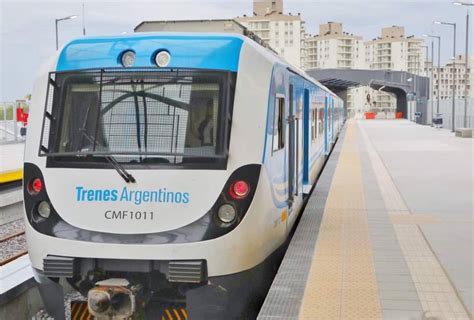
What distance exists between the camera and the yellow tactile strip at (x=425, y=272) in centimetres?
504

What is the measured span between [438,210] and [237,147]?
260 inches

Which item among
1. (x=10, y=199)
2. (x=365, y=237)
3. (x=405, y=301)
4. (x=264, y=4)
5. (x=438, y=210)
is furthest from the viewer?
(x=264, y=4)

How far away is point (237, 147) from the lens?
5039mm

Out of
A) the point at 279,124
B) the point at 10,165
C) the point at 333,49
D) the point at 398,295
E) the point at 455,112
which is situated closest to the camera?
the point at 398,295

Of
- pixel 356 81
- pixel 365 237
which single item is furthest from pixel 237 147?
pixel 356 81

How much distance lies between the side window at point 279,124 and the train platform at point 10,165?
858 centimetres

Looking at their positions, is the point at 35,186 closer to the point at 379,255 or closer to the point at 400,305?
the point at 400,305

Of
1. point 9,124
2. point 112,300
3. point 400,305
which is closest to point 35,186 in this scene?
point 112,300

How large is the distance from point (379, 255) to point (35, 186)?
372cm

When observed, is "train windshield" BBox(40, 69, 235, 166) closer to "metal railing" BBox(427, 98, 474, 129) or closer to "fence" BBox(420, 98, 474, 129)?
"fence" BBox(420, 98, 474, 129)

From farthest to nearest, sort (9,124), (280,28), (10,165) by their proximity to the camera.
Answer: (280,28) → (9,124) → (10,165)

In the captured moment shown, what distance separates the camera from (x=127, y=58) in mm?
5289

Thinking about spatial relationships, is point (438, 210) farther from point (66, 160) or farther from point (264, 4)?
point (264, 4)

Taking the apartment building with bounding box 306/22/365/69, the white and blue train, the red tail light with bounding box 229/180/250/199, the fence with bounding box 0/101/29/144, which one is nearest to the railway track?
the white and blue train
